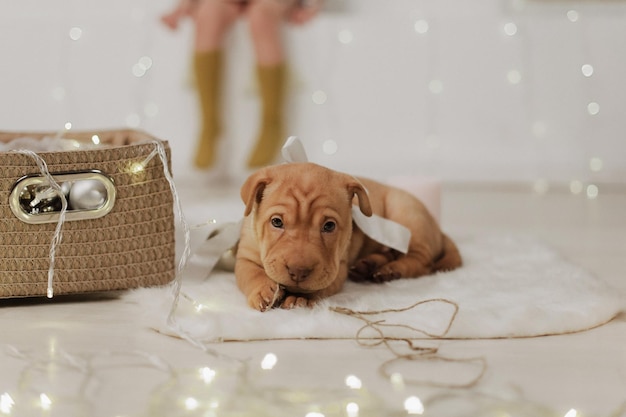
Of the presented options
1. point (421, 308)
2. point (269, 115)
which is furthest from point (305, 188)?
point (269, 115)

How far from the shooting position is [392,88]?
3.06 m

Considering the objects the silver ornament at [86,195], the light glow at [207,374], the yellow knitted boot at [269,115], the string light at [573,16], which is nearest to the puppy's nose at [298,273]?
the light glow at [207,374]

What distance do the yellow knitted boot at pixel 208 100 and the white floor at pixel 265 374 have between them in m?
1.75

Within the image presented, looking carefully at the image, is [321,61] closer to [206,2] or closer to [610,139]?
[206,2]

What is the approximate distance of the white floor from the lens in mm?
877

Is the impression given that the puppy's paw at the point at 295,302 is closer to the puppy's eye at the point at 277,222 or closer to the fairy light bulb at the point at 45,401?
the puppy's eye at the point at 277,222

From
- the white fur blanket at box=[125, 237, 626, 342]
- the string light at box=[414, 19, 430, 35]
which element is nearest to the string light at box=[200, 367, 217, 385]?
the white fur blanket at box=[125, 237, 626, 342]

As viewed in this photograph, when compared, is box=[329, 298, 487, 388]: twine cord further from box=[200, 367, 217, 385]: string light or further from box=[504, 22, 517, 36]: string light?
box=[504, 22, 517, 36]: string light

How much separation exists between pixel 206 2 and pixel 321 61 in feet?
1.57

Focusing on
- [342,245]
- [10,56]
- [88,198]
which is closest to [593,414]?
[342,245]

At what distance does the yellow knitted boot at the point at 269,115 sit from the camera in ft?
9.73

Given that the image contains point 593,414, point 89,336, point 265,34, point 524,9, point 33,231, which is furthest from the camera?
point 524,9

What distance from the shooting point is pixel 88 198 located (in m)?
1.24

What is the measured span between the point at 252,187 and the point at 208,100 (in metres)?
1.83
